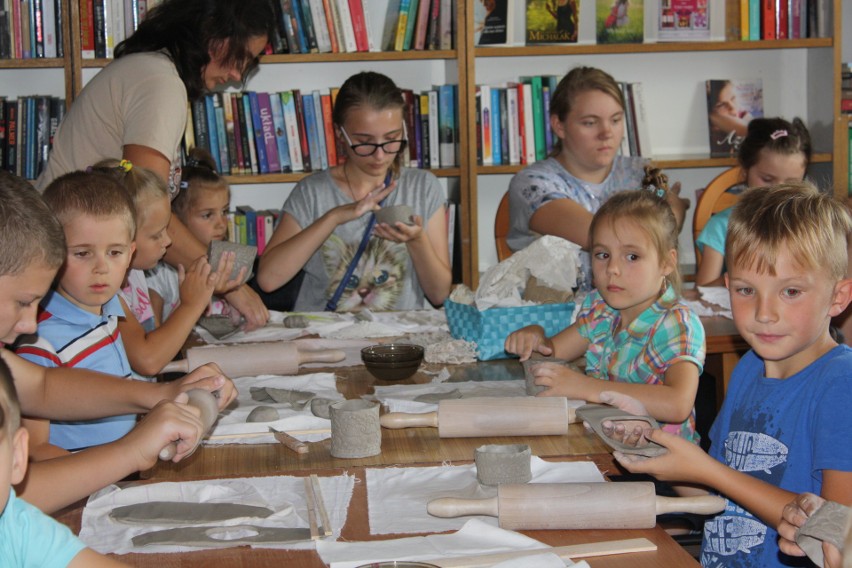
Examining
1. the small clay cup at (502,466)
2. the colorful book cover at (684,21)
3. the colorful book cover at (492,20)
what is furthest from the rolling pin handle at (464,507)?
the colorful book cover at (684,21)

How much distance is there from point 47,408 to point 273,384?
45cm

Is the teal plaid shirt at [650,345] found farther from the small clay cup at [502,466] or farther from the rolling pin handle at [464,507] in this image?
the rolling pin handle at [464,507]

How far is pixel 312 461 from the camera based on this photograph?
4.89 ft

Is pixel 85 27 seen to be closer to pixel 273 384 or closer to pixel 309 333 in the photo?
pixel 309 333

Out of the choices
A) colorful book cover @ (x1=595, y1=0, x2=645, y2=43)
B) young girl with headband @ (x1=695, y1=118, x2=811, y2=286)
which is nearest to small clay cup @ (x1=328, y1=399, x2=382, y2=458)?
young girl with headband @ (x1=695, y1=118, x2=811, y2=286)

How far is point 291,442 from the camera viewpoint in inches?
60.7

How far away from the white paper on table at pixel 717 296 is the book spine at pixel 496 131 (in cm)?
131

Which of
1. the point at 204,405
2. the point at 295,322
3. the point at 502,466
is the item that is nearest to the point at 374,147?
the point at 295,322

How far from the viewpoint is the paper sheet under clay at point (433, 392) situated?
176cm

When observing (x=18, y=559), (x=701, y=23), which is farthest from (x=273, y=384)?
(x=701, y=23)

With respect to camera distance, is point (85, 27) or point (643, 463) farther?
point (85, 27)

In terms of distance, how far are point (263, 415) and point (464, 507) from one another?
551 mm

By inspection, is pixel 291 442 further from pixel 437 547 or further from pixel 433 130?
pixel 433 130

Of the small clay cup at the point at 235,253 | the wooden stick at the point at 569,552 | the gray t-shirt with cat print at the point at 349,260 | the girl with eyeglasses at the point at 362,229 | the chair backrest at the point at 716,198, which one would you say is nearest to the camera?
the wooden stick at the point at 569,552
